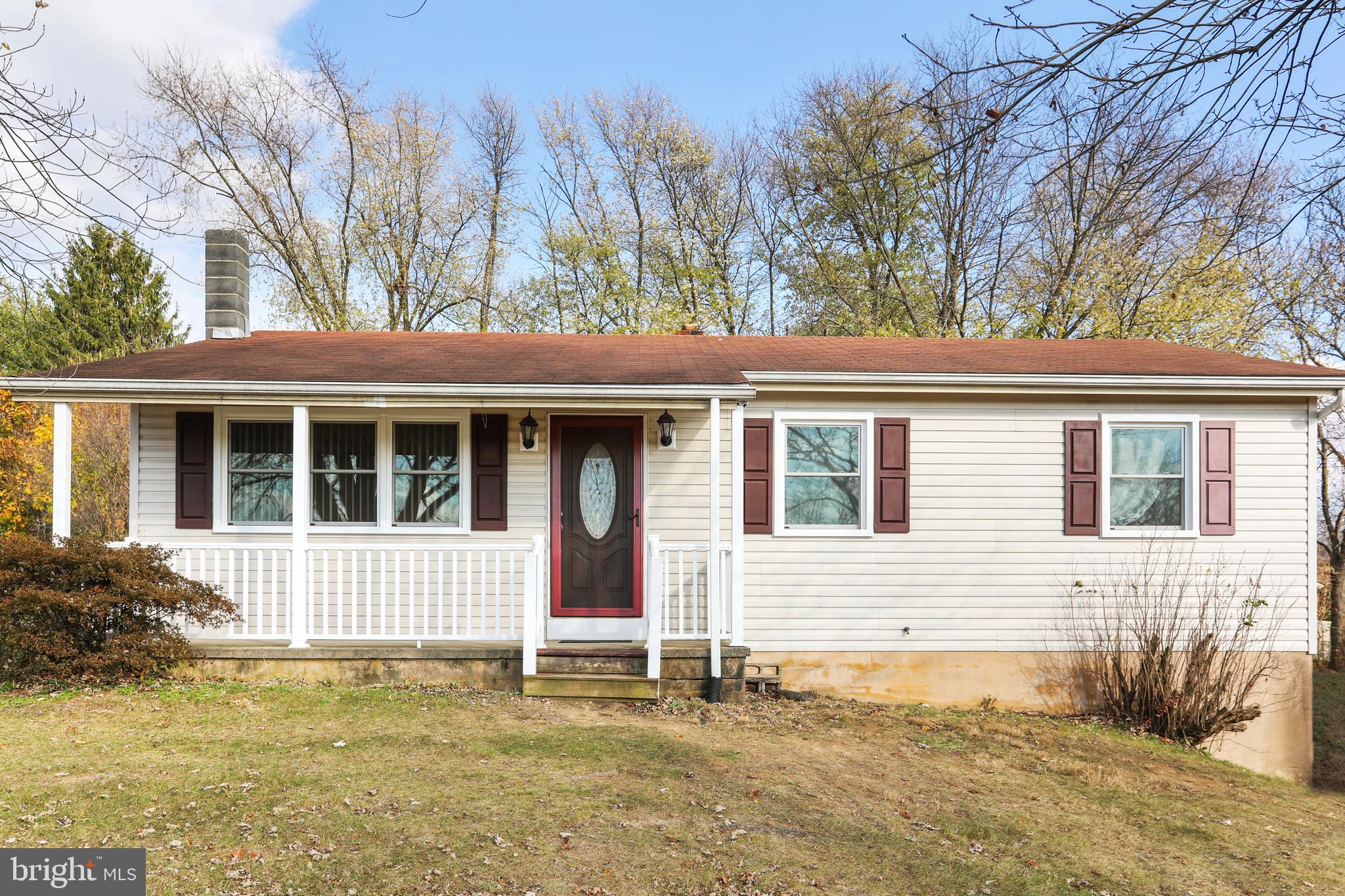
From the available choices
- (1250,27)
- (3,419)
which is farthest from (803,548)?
(3,419)

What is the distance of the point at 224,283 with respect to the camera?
9477 millimetres

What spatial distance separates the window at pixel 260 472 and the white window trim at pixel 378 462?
57 mm

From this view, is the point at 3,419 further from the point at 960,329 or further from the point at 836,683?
the point at 960,329

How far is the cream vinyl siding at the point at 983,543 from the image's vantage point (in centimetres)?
851

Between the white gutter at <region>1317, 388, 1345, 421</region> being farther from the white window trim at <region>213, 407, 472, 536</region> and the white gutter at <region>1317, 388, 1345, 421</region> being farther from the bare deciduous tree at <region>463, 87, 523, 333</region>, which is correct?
the bare deciduous tree at <region>463, 87, 523, 333</region>

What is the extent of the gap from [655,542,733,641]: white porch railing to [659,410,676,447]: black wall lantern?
980 millimetres

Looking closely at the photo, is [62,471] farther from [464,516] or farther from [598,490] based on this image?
[598,490]

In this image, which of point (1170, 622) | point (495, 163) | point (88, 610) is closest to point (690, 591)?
point (1170, 622)

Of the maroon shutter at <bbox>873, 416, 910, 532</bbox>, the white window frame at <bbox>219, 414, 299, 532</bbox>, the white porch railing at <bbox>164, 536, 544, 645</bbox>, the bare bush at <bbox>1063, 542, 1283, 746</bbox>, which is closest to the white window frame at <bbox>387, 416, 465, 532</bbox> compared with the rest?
the white porch railing at <bbox>164, 536, 544, 645</bbox>

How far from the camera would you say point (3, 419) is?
1462 cm

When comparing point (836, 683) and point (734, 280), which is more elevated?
point (734, 280)

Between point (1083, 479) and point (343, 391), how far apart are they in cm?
704

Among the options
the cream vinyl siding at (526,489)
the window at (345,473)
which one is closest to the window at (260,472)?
the cream vinyl siding at (526,489)

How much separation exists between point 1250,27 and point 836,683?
6.57 meters
